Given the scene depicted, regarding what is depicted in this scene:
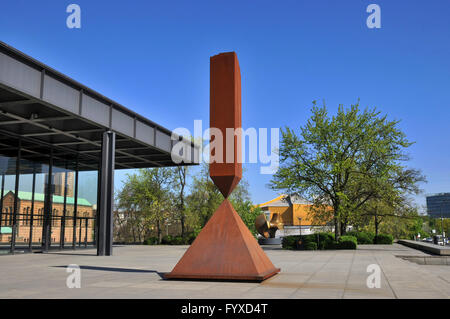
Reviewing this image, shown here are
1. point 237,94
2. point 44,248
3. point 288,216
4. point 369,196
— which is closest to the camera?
point 237,94

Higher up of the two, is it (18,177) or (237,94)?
(237,94)

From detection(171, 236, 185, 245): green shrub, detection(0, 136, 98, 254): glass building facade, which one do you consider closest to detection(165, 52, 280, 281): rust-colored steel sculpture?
detection(0, 136, 98, 254): glass building facade

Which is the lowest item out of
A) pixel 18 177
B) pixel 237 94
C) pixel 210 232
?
pixel 210 232

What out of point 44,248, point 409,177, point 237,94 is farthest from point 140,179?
point 237,94

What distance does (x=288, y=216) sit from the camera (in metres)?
95.9

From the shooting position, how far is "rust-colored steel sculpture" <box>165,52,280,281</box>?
977 cm

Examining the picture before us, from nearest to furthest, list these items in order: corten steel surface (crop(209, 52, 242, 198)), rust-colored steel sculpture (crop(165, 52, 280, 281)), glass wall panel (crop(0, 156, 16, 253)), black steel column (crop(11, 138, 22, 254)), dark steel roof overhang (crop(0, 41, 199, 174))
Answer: rust-colored steel sculpture (crop(165, 52, 280, 281)) < corten steel surface (crop(209, 52, 242, 198)) < dark steel roof overhang (crop(0, 41, 199, 174)) < glass wall panel (crop(0, 156, 16, 253)) < black steel column (crop(11, 138, 22, 254))

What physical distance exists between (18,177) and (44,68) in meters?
9.30

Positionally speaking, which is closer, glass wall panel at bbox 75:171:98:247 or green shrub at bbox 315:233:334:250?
glass wall panel at bbox 75:171:98:247

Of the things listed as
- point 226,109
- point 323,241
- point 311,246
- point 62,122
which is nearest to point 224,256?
point 226,109

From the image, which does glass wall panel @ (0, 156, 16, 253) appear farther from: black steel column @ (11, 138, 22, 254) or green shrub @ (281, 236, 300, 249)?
green shrub @ (281, 236, 300, 249)

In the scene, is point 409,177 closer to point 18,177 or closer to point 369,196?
point 369,196

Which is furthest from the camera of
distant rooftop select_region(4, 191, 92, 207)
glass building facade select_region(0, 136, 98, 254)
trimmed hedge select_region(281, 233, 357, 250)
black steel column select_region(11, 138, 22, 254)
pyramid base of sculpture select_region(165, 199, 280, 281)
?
trimmed hedge select_region(281, 233, 357, 250)

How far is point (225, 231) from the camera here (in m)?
10.5
